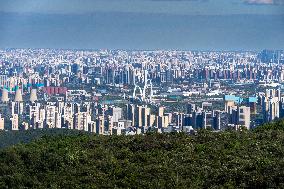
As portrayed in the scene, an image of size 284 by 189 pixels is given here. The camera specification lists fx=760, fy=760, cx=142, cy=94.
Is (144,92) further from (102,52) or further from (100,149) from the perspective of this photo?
(100,149)

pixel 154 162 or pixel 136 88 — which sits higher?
pixel 154 162

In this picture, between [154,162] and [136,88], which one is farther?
[136,88]

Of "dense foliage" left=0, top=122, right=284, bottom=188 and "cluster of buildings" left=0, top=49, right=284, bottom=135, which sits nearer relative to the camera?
"dense foliage" left=0, top=122, right=284, bottom=188

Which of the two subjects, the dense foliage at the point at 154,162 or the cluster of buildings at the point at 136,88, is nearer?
the dense foliage at the point at 154,162

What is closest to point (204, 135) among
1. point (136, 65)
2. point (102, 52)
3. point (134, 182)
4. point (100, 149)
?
point (100, 149)
